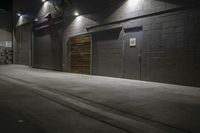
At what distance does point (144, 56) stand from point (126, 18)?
203 cm

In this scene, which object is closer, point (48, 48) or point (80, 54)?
point (80, 54)

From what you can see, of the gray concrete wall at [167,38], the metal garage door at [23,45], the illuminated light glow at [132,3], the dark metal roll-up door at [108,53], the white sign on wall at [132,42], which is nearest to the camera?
the gray concrete wall at [167,38]

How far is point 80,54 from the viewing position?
13.0m

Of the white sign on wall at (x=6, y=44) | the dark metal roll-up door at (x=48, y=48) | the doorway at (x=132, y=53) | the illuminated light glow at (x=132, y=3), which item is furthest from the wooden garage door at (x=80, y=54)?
the white sign on wall at (x=6, y=44)

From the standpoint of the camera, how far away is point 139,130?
11.5 ft

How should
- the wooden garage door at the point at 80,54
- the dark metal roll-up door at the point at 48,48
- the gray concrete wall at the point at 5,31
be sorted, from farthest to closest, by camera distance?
the gray concrete wall at the point at 5,31, the dark metal roll-up door at the point at 48,48, the wooden garage door at the point at 80,54

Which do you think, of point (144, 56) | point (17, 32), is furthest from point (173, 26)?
point (17, 32)

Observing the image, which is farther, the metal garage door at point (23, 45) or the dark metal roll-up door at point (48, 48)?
the metal garage door at point (23, 45)

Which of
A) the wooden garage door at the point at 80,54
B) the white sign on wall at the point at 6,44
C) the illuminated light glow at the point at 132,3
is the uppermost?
the illuminated light glow at the point at 132,3

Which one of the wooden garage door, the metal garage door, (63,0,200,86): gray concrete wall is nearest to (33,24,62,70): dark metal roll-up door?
the wooden garage door

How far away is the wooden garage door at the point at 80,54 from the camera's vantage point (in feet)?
40.6

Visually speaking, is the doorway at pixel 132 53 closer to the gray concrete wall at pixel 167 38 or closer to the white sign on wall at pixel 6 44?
the gray concrete wall at pixel 167 38

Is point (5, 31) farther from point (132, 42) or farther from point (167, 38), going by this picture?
point (167, 38)

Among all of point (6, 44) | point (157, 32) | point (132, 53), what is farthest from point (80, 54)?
point (6, 44)
